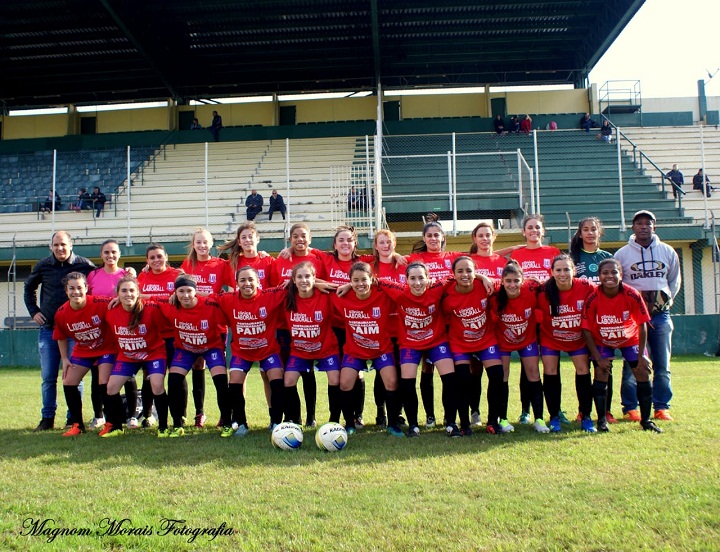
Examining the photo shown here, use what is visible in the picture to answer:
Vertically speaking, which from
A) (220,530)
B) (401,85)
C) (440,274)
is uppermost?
(401,85)

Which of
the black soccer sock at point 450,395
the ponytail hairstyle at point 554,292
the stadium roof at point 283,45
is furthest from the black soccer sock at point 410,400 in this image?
the stadium roof at point 283,45

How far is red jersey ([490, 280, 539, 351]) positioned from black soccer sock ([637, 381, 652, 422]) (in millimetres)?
1000

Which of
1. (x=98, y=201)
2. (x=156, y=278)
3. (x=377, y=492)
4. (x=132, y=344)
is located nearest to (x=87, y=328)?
(x=132, y=344)

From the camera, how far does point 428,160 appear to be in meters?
19.2

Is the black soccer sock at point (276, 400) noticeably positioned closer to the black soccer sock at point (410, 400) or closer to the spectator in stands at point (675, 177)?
the black soccer sock at point (410, 400)

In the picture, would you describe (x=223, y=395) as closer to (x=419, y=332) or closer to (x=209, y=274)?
(x=209, y=274)

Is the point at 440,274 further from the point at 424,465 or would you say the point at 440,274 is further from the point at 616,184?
the point at 616,184

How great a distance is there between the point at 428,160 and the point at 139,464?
15.7m

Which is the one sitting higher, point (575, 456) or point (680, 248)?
point (680, 248)

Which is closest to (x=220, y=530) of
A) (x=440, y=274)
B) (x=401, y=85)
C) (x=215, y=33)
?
(x=440, y=274)

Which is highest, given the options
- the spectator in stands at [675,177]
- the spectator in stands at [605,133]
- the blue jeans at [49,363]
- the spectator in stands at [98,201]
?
the spectator in stands at [605,133]

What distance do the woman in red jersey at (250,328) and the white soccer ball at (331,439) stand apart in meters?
1.06

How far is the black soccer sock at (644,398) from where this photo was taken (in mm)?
5672

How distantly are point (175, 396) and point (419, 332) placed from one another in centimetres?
238
